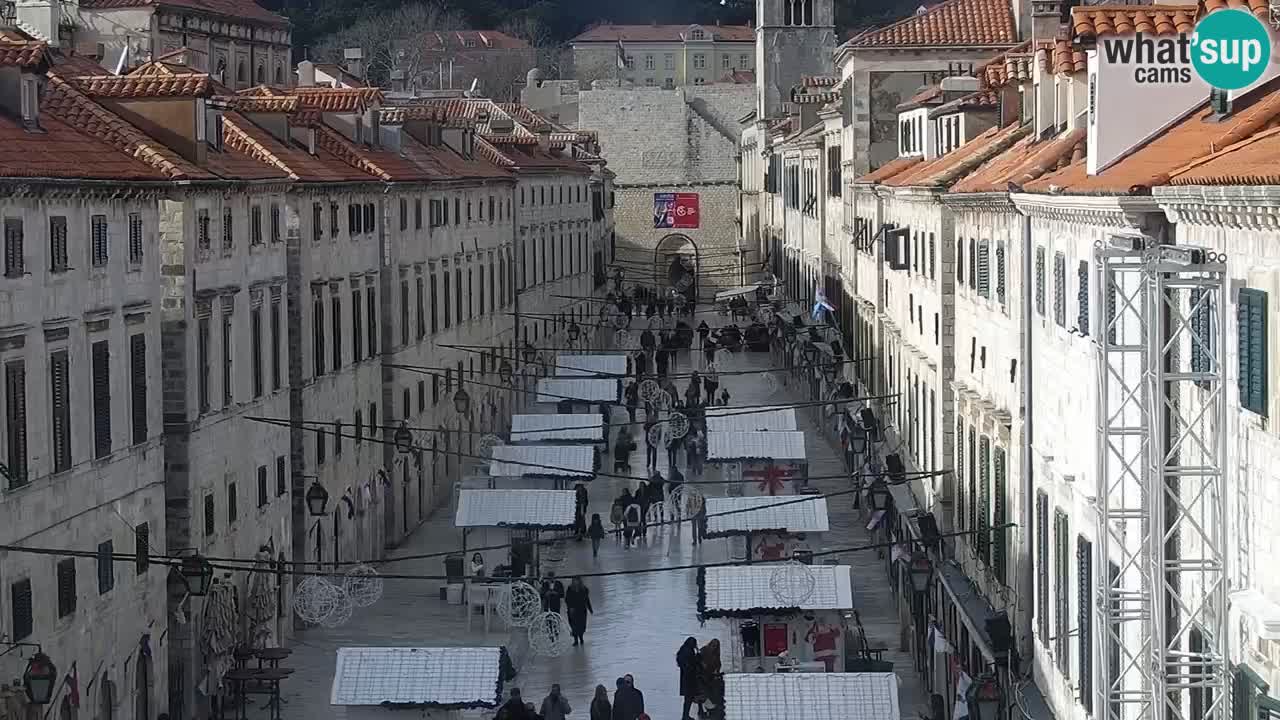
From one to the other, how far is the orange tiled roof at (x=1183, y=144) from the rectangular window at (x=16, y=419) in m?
11.0

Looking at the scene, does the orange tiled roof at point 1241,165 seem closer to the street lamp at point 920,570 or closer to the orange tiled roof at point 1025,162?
the orange tiled roof at point 1025,162

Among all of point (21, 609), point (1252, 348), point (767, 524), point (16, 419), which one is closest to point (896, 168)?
point (767, 524)

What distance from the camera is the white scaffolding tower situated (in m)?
15.1

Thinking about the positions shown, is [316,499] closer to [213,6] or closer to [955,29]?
[955,29]

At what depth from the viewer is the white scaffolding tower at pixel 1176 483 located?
1510cm

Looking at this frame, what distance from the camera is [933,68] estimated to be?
57.4 meters

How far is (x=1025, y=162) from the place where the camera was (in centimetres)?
2756

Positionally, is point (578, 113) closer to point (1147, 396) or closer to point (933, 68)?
point (933, 68)

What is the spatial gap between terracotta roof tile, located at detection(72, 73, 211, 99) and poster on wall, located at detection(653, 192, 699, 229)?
83.1 meters

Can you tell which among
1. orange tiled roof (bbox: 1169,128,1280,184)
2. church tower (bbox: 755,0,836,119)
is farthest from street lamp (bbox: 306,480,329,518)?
church tower (bbox: 755,0,836,119)

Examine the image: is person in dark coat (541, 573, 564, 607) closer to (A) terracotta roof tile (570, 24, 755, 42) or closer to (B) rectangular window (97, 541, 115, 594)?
(B) rectangular window (97, 541, 115, 594)

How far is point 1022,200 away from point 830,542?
2224 cm

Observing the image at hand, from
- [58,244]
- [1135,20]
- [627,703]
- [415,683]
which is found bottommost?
[627,703]

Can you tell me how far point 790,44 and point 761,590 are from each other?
293 feet
